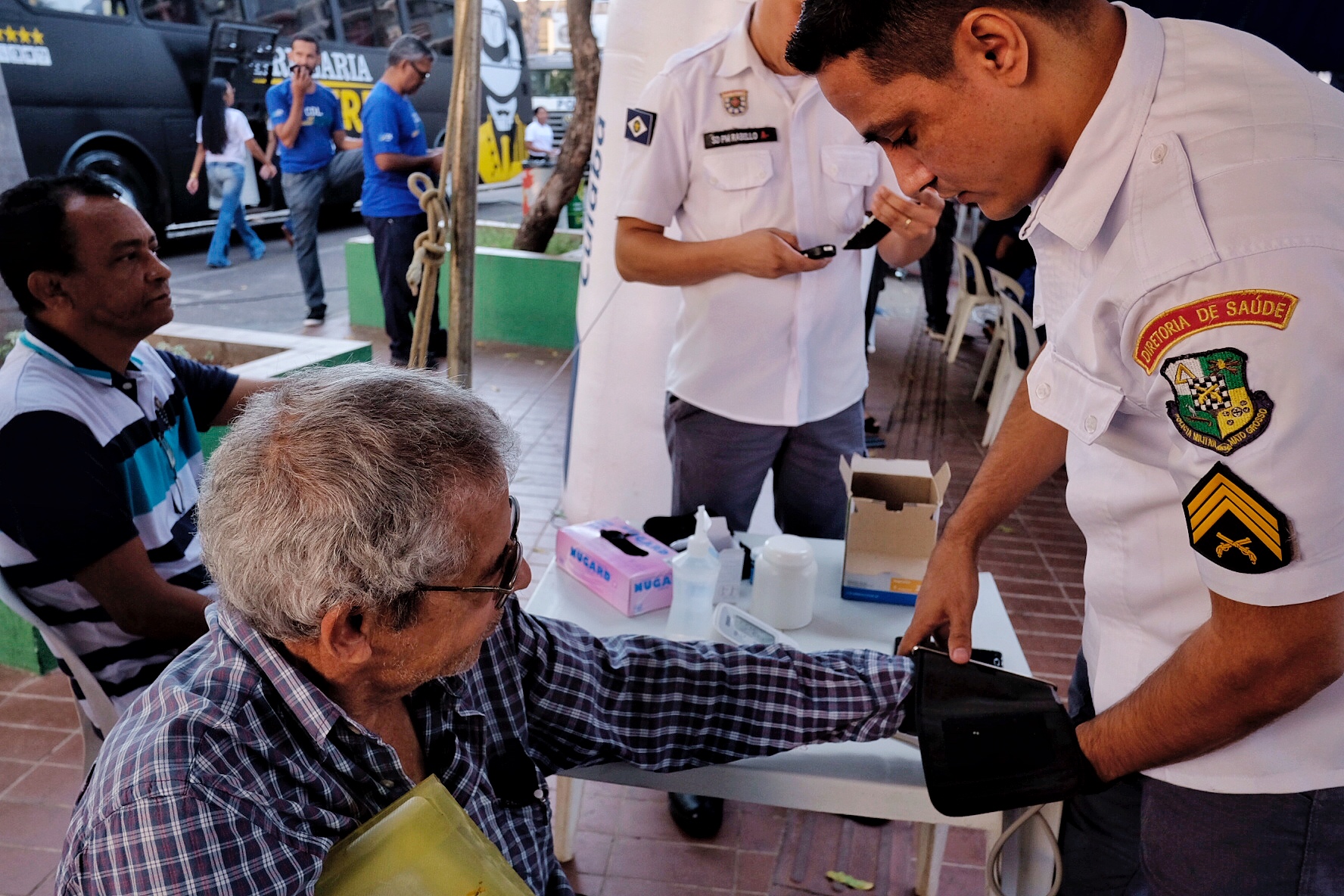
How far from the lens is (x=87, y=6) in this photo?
805 cm

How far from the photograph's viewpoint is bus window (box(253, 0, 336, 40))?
9.66 meters

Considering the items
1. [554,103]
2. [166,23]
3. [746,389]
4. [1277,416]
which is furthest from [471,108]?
[554,103]

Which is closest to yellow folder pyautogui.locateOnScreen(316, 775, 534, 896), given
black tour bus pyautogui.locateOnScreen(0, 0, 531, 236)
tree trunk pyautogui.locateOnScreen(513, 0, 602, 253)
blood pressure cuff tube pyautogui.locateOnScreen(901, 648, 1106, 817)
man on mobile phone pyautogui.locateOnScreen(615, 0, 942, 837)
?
blood pressure cuff tube pyautogui.locateOnScreen(901, 648, 1106, 817)

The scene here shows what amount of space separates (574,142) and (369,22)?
18.5 feet

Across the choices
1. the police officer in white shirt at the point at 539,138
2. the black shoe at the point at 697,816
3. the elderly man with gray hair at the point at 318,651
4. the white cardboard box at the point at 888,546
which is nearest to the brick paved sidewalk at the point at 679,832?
the black shoe at the point at 697,816

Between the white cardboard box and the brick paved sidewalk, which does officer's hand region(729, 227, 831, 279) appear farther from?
the brick paved sidewalk

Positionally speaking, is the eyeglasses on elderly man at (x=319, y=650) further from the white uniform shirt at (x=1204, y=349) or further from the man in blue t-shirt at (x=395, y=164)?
the man in blue t-shirt at (x=395, y=164)

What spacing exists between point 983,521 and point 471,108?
1184 mm

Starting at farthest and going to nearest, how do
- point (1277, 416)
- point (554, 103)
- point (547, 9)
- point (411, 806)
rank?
point (547, 9) → point (554, 103) → point (411, 806) → point (1277, 416)

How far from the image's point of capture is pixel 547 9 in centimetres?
3350

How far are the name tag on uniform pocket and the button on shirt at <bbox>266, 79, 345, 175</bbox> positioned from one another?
541 cm

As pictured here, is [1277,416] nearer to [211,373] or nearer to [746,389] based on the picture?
[746,389]

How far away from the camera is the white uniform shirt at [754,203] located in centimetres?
219

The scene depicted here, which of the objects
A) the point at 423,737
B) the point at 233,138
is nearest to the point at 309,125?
the point at 233,138
